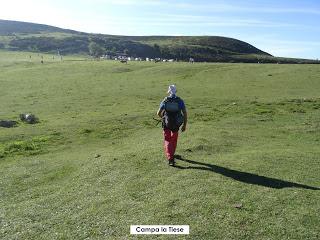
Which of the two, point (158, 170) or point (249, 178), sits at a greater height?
A: point (249, 178)

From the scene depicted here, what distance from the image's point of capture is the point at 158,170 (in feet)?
66.8

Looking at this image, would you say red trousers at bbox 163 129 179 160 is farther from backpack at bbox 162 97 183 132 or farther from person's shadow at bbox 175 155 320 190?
person's shadow at bbox 175 155 320 190

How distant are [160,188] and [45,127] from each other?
19.3m

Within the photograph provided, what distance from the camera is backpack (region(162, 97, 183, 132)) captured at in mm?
20562

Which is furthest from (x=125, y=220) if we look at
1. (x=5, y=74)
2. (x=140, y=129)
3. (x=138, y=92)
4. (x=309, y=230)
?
(x=5, y=74)

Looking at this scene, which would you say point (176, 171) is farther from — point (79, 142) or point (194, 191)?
point (79, 142)

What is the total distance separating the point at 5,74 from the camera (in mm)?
77938

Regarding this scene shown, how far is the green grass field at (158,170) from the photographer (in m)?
14.9
